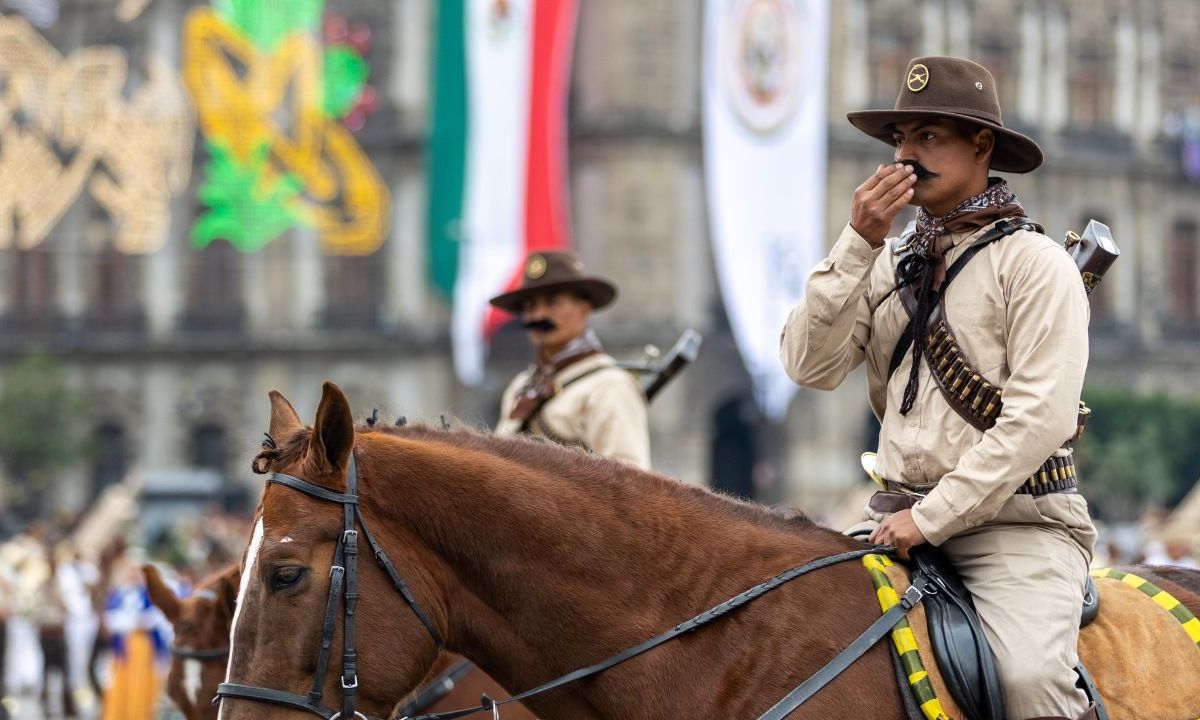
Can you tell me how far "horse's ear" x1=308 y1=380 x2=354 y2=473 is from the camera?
147 inches

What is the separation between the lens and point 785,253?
120 ft

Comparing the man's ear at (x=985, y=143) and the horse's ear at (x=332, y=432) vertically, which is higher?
the man's ear at (x=985, y=143)

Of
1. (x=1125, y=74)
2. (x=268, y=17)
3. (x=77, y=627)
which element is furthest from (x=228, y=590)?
(x=1125, y=74)

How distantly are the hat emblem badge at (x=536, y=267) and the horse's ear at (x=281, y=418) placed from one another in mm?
3534

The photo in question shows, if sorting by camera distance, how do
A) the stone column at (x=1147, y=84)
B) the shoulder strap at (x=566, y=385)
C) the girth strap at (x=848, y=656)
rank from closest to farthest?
the girth strap at (x=848, y=656) < the shoulder strap at (x=566, y=385) < the stone column at (x=1147, y=84)

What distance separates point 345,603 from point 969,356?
1.71 metres

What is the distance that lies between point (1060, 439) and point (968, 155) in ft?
2.76

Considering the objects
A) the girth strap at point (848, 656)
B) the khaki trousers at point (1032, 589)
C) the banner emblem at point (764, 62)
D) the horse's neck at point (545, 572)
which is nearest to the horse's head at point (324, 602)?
the horse's neck at point (545, 572)

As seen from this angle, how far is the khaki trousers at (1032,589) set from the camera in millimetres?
4055

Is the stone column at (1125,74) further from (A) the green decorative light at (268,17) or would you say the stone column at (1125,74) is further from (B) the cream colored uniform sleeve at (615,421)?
(B) the cream colored uniform sleeve at (615,421)

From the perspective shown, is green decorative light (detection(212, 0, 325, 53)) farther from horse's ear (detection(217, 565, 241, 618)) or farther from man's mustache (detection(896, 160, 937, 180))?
man's mustache (detection(896, 160, 937, 180))

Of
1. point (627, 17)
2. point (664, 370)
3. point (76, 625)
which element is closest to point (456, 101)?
point (627, 17)

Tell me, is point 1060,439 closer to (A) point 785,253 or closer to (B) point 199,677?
(B) point 199,677

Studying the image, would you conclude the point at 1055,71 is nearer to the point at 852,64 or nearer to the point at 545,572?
the point at 852,64
